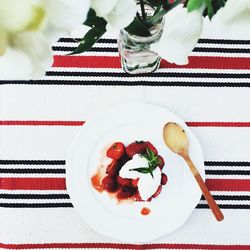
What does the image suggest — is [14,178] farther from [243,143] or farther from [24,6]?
[24,6]

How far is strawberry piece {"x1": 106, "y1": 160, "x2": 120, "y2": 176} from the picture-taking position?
643mm

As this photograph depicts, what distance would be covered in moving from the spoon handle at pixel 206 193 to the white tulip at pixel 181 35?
331mm

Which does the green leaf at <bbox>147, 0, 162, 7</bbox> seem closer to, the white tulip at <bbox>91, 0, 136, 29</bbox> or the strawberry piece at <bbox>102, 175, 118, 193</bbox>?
the white tulip at <bbox>91, 0, 136, 29</bbox>

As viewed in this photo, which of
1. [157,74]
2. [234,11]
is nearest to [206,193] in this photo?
[157,74]

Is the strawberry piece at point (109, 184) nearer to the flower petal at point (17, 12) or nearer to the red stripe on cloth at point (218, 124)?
the red stripe on cloth at point (218, 124)

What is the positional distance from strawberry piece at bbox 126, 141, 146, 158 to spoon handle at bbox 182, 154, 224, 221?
0.06 meters

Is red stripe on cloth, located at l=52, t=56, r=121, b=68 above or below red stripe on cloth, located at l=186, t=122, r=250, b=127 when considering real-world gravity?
above

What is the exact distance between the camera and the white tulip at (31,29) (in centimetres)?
21

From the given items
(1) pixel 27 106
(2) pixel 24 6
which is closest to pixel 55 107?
(1) pixel 27 106

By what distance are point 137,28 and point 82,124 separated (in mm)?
225

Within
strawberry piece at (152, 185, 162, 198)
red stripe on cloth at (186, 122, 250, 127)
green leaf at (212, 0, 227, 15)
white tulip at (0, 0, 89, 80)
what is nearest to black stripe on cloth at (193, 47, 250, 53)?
red stripe on cloth at (186, 122, 250, 127)

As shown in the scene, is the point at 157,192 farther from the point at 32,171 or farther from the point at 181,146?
the point at 32,171

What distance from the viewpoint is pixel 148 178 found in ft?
2.05

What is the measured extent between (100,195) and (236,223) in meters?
0.21
